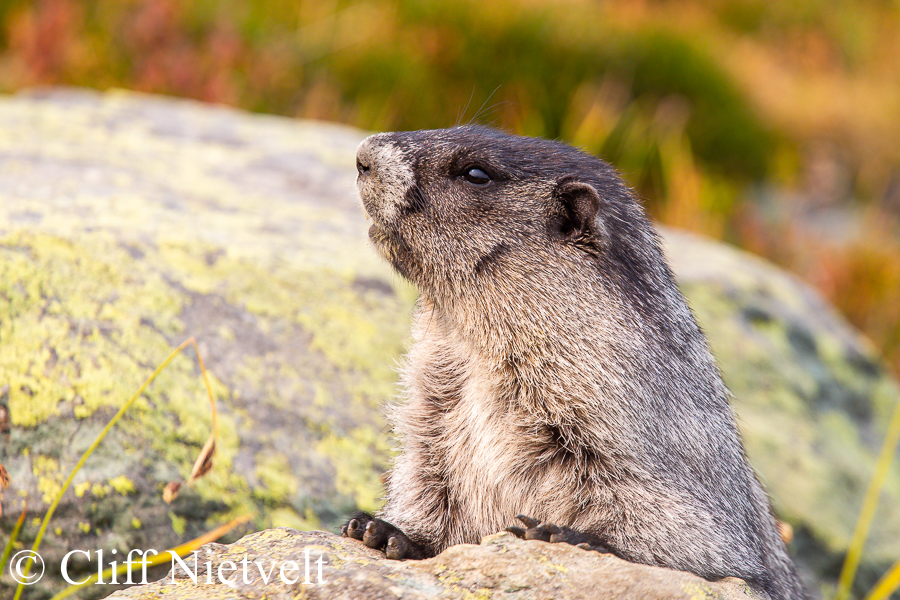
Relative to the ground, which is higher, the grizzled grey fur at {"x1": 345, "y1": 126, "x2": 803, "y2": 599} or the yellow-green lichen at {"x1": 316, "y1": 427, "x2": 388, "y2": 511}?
the grizzled grey fur at {"x1": 345, "y1": 126, "x2": 803, "y2": 599}

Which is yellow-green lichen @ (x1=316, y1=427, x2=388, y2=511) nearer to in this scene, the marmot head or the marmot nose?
the marmot head

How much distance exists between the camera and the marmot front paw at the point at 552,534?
9.45 feet

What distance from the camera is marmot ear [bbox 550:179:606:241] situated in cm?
342

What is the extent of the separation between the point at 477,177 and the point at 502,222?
0.26 m

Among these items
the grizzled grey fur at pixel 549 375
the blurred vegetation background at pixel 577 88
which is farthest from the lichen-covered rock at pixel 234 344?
the blurred vegetation background at pixel 577 88

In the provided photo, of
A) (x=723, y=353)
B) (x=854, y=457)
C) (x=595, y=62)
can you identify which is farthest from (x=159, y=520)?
(x=595, y=62)

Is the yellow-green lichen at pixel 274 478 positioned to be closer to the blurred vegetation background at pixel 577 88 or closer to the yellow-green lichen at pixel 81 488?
the yellow-green lichen at pixel 81 488

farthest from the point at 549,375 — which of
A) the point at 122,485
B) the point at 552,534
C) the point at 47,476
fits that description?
the point at 47,476

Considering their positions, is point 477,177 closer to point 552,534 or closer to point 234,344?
point 552,534

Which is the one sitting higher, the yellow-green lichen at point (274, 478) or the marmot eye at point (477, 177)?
the marmot eye at point (477, 177)

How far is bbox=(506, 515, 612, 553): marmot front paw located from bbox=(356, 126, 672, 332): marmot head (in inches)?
36.0

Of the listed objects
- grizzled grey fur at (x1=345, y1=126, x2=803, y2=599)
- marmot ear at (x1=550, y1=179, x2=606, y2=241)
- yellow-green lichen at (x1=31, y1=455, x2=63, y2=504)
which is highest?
marmot ear at (x1=550, y1=179, x2=606, y2=241)

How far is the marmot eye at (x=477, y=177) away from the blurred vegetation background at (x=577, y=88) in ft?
16.9

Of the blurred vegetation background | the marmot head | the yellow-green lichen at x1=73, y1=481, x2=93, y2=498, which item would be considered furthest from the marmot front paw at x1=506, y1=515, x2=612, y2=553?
the blurred vegetation background
